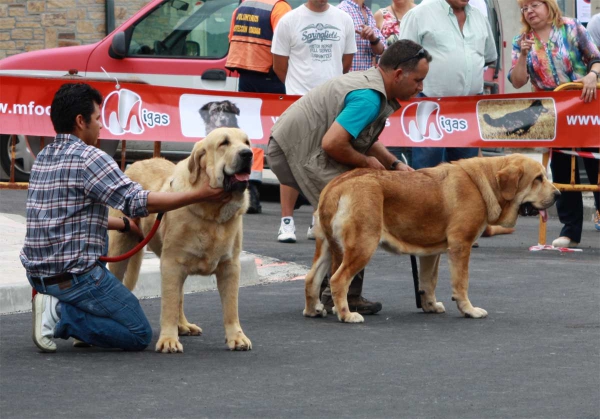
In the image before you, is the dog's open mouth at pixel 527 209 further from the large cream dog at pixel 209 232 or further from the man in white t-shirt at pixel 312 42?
the man in white t-shirt at pixel 312 42

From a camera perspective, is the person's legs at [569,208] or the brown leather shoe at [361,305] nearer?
the brown leather shoe at [361,305]

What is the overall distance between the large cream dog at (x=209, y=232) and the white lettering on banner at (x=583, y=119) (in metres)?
5.13

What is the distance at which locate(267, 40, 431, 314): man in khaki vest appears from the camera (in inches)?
287

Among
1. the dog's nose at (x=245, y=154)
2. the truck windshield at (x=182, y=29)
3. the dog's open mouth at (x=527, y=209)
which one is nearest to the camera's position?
the dog's nose at (x=245, y=154)

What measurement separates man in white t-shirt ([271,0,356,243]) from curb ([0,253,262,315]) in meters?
1.74

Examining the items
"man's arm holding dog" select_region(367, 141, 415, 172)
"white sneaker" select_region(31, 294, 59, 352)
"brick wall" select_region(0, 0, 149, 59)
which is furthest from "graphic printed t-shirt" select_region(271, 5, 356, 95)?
"brick wall" select_region(0, 0, 149, 59)

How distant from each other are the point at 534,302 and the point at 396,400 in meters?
2.91

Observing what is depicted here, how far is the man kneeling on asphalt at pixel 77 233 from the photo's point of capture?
20.0 feet

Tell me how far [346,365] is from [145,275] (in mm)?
2776

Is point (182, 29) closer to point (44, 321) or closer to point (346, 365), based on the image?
point (44, 321)

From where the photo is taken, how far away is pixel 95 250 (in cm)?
621

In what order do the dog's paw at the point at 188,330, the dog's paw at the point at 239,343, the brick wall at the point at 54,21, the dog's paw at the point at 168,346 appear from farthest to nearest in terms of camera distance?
the brick wall at the point at 54,21 → the dog's paw at the point at 188,330 → the dog's paw at the point at 239,343 → the dog's paw at the point at 168,346

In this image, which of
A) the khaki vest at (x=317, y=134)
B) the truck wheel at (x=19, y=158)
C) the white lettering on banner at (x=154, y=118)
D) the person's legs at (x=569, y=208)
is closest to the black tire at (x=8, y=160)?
the truck wheel at (x=19, y=158)

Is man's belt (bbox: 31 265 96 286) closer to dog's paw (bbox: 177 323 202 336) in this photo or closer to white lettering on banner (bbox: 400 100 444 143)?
dog's paw (bbox: 177 323 202 336)
